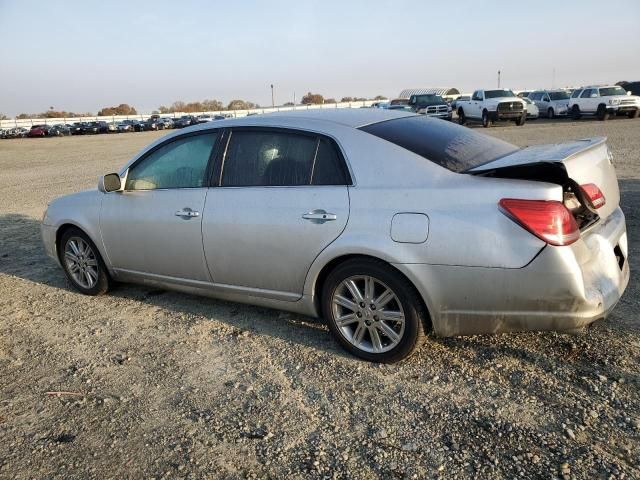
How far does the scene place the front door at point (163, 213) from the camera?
165 inches

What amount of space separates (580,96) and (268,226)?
30.1 metres

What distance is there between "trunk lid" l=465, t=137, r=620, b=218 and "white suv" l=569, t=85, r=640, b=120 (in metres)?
27.4

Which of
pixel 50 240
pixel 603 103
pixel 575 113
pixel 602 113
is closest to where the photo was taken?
pixel 50 240

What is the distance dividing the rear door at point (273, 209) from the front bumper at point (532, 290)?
69 cm

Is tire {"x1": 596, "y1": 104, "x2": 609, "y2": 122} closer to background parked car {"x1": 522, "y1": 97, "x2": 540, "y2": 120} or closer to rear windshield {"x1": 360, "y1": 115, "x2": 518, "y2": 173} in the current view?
background parked car {"x1": 522, "y1": 97, "x2": 540, "y2": 120}

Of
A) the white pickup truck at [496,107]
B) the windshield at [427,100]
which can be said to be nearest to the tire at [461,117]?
the white pickup truck at [496,107]

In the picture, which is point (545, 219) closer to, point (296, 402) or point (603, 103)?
point (296, 402)

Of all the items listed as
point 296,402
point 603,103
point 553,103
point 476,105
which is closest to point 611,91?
point 603,103

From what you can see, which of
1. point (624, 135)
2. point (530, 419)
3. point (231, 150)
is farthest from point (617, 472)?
point (624, 135)

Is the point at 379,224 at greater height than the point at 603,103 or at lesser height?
lesser

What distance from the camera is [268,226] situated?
3719 millimetres

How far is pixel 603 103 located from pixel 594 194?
28.0 meters

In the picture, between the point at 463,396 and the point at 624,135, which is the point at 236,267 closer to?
the point at 463,396

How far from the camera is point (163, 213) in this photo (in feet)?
14.2
